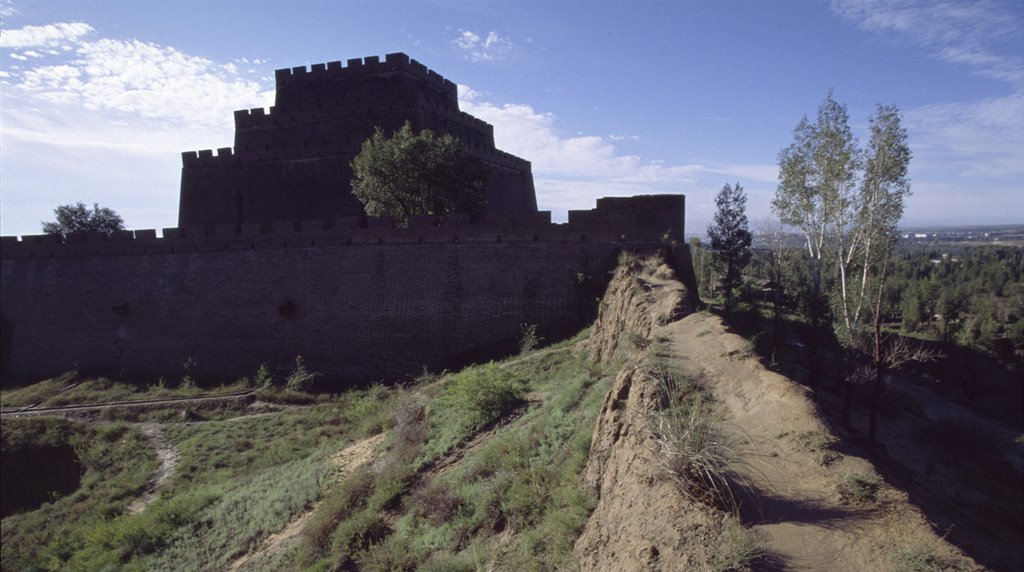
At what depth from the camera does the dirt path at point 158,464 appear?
9579 millimetres

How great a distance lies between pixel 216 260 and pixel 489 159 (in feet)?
30.9

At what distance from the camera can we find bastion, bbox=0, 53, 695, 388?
1220cm

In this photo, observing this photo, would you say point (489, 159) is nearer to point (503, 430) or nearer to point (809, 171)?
point (809, 171)

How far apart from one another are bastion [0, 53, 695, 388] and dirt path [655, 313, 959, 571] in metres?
6.93

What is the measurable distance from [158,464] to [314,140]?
10.9m

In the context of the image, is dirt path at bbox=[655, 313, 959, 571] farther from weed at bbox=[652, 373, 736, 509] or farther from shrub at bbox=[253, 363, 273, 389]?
shrub at bbox=[253, 363, 273, 389]

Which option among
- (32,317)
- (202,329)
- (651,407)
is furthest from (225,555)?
(32,317)

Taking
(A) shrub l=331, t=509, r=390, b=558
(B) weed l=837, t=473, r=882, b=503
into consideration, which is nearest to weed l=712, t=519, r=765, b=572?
(B) weed l=837, t=473, r=882, b=503

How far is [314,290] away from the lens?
14.1 meters

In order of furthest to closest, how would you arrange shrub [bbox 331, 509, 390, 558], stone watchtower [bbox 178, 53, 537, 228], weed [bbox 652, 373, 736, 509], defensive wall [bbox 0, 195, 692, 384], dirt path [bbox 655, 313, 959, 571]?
stone watchtower [bbox 178, 53, 537, 228] → defensive wall [bbox 0, 195, 692, 384] → shrub [bbox 331, 509, 390, 558] → weed [bbox 652, 373, 736, 509] → dirt path [bbox 655, 313, 959, 571]

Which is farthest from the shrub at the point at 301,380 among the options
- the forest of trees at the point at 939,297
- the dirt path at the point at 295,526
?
the forest of trees at the point at 939,297

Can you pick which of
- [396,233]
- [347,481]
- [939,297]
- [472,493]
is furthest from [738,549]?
[939,297]

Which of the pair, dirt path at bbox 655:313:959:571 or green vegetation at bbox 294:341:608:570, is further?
green vegetation at bbox 294:341:608:570

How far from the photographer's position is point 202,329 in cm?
1528
